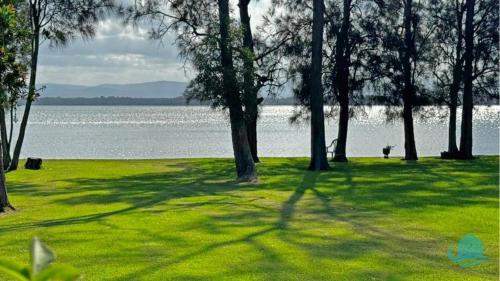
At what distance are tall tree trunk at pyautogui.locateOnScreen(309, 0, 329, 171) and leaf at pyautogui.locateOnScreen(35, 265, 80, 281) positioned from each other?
2265 centimetres

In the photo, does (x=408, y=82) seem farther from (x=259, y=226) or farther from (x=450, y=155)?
(x=259, y=226)

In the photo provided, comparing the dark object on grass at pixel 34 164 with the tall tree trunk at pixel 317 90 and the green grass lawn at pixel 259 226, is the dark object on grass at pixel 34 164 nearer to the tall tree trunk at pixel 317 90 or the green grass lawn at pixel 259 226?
the green grass lawn at pixel 259 226

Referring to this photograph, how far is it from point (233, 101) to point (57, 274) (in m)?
18.4

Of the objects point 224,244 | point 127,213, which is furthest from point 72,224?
point 224,244

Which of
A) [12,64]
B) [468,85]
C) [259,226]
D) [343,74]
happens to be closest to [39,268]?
[259,226]

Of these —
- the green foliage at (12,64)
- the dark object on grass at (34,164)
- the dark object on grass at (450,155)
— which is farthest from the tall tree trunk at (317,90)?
the green foliage at (12,64)

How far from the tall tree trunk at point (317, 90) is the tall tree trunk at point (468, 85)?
10004 mm

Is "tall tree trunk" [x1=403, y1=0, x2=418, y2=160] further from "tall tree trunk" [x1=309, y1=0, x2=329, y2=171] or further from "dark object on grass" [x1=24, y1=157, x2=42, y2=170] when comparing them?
"dark object on grass" [x1=24, y1=157, x2=42, y2=170]

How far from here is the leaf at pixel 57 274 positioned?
47cm

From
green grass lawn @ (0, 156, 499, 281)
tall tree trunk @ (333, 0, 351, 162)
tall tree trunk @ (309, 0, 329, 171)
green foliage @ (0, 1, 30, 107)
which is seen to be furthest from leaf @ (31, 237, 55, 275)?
tall tree trunk @ (333, 0, 351, 162)

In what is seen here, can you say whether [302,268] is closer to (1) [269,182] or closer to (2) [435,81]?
(1) [269,182]

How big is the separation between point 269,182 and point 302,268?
434 inches

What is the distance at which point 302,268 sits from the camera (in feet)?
25.0

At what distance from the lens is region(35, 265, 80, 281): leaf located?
470 millimetres
